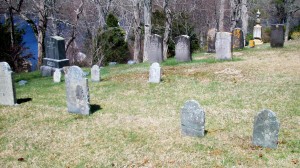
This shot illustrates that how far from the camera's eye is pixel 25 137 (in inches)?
300

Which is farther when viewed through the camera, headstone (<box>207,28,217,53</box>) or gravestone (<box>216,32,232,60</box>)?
headstone (<box>207,28,217,53</box>)

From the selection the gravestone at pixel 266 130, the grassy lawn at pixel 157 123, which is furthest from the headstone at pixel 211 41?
the gravestone at pixel 266 130

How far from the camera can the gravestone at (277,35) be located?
18.8m

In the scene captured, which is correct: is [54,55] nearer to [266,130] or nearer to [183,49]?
[183,49]

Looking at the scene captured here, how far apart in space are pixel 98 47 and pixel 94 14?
18.5 meters

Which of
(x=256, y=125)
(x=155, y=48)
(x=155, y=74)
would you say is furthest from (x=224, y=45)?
(x=256, y=125)

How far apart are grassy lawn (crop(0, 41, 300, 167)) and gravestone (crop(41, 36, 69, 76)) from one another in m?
3.75

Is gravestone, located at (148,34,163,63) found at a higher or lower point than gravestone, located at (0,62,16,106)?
higher

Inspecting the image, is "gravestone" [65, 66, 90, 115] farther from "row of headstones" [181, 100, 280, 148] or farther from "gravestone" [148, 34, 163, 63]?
"gravestone" [148, 34, 163, 63]

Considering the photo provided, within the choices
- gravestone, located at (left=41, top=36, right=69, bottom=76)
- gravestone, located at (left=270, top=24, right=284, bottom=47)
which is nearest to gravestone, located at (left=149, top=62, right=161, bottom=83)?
gravestone, located at (left=41, top=36, right=69, bottom=76)

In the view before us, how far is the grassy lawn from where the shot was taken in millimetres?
6199

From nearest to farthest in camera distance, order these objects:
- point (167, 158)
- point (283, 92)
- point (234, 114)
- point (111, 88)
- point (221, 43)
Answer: point (167, 158) < point (234, 114) < point (283, 92) < point (111, 88) < point (221, 43)

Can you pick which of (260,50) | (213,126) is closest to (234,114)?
(213,126)

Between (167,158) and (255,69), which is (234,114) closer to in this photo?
(167,158)
